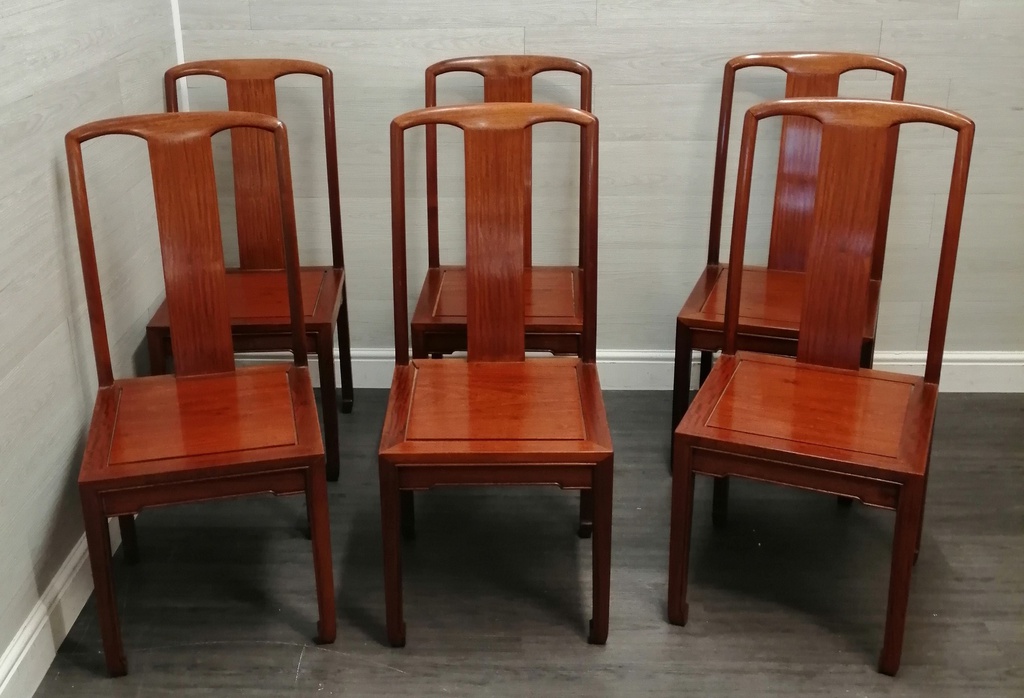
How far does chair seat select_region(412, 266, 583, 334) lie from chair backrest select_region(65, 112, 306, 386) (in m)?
0.35

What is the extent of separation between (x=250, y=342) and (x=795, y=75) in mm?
1478

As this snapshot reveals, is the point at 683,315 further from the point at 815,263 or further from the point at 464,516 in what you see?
the point at 464,516

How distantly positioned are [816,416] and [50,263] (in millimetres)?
1539

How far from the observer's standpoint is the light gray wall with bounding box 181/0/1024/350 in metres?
2.70

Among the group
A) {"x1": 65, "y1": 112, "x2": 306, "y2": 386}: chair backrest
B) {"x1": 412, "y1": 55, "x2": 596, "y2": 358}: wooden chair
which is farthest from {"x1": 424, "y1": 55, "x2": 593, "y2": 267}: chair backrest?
{"x1": 65, "y1": 112, "x2": 306, "y2": 386}: chair backrest

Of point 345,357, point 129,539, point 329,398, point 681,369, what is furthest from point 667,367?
point 129,539

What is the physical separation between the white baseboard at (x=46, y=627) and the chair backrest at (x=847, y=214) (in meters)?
1.53

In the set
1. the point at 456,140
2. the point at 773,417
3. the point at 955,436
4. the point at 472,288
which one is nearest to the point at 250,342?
the point at 472,288

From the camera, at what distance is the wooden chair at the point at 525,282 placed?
2389 mm

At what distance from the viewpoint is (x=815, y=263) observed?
2121 millimetres

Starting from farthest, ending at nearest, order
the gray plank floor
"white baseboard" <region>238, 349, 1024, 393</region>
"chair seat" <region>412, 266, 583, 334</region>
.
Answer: "white baseboard" <region>238, 349, 1024, 393</region> < "chair seat" <region>412, 266, 583, 334</region> < the gray plank floor

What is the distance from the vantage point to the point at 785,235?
2.58 metres

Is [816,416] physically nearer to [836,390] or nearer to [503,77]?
[836,390]

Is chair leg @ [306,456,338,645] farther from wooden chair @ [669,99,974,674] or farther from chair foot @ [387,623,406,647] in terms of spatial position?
wooden chair @ [669,99,974,674]
